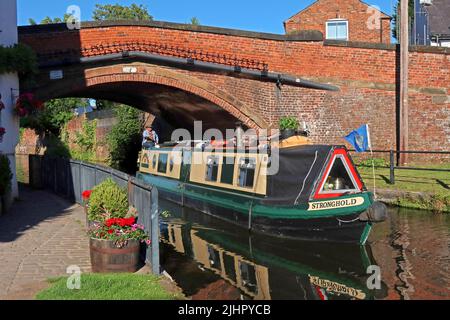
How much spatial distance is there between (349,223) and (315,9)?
22.4m

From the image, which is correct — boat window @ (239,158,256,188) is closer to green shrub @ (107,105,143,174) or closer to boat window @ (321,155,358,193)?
boat window @ (321,155,358,193)

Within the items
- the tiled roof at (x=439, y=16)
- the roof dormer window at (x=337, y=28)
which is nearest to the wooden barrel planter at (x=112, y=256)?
the roof dormer window at (x=337, y=28)

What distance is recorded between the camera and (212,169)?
477 inches

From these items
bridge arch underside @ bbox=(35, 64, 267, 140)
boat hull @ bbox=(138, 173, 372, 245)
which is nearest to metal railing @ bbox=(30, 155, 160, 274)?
bridge arch underside @ bbox=(35, 64, 267, 140)

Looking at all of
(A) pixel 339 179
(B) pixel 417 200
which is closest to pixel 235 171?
(A) pixel 339 179

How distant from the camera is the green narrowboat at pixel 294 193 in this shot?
8.76m

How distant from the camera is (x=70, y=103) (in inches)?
1551

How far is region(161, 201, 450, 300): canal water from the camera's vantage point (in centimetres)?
642

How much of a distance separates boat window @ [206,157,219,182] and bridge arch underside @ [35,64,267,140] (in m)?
5.09

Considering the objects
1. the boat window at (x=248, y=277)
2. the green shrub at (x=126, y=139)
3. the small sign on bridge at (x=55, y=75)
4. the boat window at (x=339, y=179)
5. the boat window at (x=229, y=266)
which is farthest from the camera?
the green shrub at (x=126, y=139)

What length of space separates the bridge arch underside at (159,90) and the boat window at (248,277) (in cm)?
964

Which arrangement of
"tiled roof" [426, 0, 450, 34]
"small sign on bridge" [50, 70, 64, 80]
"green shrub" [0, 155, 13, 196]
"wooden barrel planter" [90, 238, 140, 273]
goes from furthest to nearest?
"tiled roof" [426, 0, 450, 34] < "small sign on bridge" [50, 70, 64, 80] < "green shrub" [0, 155, 13, 196] < "wooden barrel planter" [90, 238, 140, 273]

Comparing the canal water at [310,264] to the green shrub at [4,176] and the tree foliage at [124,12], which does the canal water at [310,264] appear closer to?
the green shrub at [4,176]

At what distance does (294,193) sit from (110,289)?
4798mm
